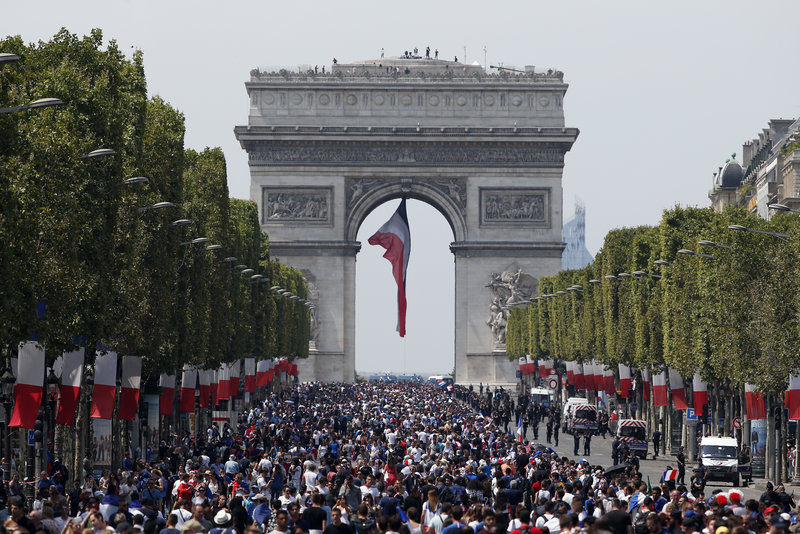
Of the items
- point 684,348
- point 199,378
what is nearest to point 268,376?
point 199,378

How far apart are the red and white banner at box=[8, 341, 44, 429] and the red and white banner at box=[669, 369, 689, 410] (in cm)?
3361

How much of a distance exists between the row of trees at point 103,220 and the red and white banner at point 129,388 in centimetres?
44

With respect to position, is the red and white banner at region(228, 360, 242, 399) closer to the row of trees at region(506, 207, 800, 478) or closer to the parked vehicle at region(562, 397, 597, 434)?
the parked vehicle at region(562, 397, 597, 434)

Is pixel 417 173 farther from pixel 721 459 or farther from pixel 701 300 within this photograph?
pixel 721 459

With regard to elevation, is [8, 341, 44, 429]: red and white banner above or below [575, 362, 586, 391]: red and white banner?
below

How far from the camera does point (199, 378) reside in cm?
6225

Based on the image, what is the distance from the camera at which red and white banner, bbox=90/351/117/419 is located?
1565 inches

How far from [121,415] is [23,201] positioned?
12.3 meters

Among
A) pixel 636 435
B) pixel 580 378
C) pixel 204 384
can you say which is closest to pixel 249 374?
pixel 204 384

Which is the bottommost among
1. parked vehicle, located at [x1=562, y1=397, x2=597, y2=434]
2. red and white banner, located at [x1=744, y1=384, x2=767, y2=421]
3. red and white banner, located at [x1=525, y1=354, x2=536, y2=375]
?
parked vehicle, located at [x1=562, y1=397, x2=597, y2=434]

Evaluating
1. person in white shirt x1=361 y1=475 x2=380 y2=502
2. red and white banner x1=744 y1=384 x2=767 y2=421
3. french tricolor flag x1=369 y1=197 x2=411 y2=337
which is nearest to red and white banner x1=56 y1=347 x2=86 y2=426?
person in white shirt x1=361 y1=475 x2=380 y2=502

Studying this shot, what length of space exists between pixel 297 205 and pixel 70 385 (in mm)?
87957

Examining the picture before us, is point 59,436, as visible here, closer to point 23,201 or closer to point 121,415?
point 121,415

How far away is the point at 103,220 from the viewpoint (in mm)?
38781
